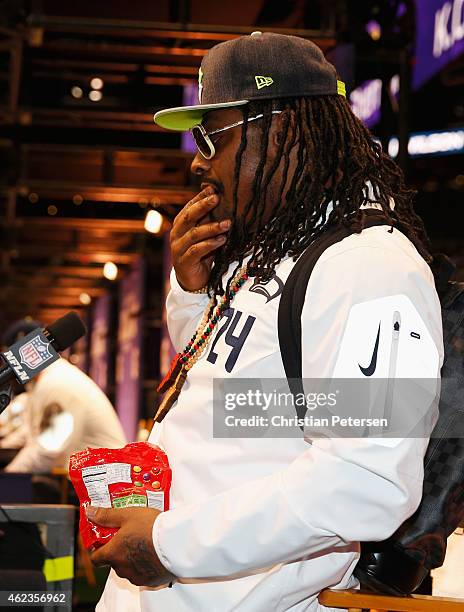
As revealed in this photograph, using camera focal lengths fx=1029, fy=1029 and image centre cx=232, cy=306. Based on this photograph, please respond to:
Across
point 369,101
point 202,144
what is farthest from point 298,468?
point 369,101

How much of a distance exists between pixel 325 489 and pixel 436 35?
3.61 meters

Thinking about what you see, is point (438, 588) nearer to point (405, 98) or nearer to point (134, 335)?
point (405, 98)

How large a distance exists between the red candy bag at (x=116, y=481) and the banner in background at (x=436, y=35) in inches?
115

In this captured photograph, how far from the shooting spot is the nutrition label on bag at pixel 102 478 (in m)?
1.71

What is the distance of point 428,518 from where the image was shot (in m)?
1.68

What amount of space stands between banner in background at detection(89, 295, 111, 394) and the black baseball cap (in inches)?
901

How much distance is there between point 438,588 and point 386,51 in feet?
12.6

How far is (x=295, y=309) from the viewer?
159 cm

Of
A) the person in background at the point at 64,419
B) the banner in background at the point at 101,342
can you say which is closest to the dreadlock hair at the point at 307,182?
the person in background at the point at 64,419

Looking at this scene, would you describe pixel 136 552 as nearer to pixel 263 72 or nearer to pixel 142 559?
pixel 142 559

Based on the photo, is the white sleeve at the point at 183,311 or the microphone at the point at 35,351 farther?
the microphone at the point at 35,351

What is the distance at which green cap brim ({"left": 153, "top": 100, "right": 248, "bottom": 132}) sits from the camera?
70.5 inches

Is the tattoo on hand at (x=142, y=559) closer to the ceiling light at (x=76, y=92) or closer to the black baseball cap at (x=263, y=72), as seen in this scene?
the black baseball cap at (x=263, y=72)

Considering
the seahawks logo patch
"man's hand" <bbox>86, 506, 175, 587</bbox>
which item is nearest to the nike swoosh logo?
the seahawks logo patch
